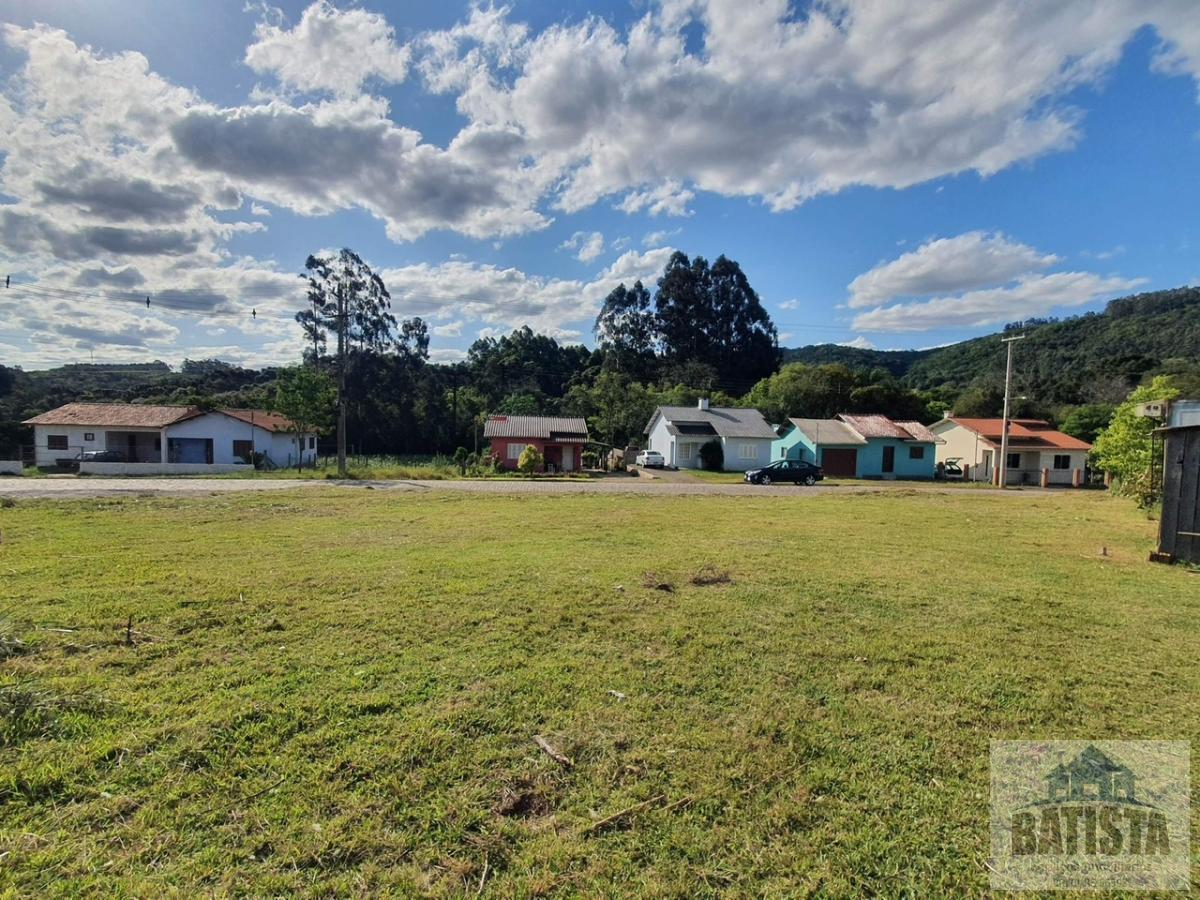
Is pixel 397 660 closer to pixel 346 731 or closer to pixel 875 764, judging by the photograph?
Answer: pixel 346 731

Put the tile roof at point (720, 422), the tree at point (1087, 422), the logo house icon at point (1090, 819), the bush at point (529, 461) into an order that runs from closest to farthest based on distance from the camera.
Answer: the logo house icon at point (1090, 819), the bush at point (529, 461), the tile roof at point (720, 422), the tree at point (1087, 422)

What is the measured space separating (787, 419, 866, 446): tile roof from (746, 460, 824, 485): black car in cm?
659

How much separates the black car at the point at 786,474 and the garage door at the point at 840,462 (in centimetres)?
655

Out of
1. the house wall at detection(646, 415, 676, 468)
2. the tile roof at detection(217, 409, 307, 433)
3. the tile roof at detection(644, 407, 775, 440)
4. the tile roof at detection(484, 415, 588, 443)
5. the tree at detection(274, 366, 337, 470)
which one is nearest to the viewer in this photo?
the tree at detection(274, 366, 337, 470)

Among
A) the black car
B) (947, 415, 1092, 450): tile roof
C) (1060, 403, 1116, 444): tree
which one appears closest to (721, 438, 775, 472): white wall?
the black car

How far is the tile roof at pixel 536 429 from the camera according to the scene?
3462 centimetres

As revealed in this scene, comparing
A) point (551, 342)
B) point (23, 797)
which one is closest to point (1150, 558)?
point (23, 797)

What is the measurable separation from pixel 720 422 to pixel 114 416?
4003cm

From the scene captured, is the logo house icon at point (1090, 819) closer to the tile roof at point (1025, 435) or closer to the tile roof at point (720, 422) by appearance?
the tile roof at point (720, 422)

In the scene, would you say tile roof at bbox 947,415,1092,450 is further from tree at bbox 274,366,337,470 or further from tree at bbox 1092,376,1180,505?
tree at bbox 274,366,337,470

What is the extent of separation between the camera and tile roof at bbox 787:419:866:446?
3356cm

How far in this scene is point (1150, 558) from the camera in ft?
29.4

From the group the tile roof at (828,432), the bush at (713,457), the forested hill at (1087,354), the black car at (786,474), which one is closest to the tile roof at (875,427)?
the tile roof at (828,432)

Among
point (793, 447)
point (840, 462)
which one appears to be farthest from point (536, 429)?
point (840, 462)
